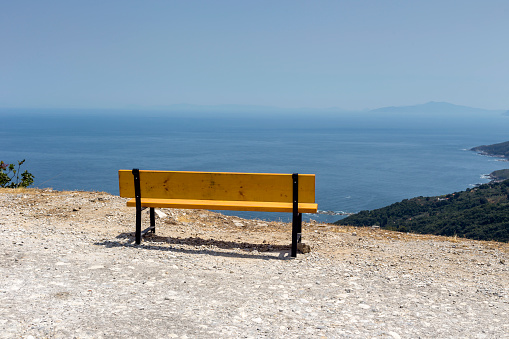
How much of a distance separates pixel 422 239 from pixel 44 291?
666 centimetres

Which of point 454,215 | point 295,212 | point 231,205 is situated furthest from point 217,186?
point 454,215

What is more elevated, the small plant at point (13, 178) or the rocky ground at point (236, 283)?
the small plant at point (13, 178)

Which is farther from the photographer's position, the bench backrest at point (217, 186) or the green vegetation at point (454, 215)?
the green vegetation at point (454, 215)

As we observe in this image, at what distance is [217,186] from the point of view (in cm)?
627

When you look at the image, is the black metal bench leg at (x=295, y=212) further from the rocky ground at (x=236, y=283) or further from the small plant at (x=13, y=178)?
the small plant at (x=13, y=178)

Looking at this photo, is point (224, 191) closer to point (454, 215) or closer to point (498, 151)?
point (454, 215)

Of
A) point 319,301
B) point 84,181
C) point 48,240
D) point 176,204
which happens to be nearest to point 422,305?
point 319,301

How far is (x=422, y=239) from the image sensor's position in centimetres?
811

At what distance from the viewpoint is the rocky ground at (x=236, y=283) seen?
3.66 metres

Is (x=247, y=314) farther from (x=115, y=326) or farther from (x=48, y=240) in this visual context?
(x=48, y=240)

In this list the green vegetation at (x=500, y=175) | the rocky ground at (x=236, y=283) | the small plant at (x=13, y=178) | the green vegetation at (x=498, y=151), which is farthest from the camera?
the green vegetation at (x=498, y=151)

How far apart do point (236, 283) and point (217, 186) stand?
1.82 meters

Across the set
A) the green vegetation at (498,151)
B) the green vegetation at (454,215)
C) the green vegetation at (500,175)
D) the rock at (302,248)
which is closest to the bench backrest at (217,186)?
the rock at (302,248)

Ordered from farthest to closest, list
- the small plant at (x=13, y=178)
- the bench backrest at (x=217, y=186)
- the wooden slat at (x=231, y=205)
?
the small plant at (x=13, y=178)
the bench backrest at (x=217, y=186)
the wooden slat at (x=231, y=205)
